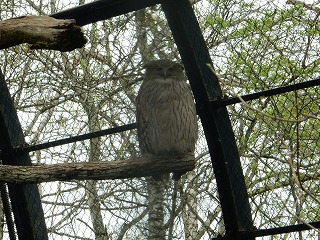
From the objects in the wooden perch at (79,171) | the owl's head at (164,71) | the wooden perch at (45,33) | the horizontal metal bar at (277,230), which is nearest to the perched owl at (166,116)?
the owl's head at (164,71)

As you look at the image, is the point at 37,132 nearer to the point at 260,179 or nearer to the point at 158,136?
the point at 260,179

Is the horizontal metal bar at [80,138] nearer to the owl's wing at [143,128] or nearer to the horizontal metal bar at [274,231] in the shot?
the owl's wing at [143,128]

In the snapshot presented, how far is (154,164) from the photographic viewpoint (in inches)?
162

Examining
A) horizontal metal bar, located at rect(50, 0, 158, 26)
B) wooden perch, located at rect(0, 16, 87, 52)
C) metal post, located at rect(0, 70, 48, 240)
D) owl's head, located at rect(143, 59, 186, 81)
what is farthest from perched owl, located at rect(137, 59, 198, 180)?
wooden perch, located at rect(0, 16, 87, 52)

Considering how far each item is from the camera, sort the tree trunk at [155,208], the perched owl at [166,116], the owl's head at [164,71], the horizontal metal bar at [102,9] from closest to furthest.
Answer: the horizontal metal bar at [102,9] → the tree trunk at [155,208] → the perched owl at [166,116] → the owl's head at [164,71]

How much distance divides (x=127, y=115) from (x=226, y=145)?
2438 mm

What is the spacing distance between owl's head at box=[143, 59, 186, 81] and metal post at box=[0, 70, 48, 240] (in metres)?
1.09

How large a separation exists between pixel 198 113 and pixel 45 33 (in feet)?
3.88

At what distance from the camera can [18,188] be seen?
455cm

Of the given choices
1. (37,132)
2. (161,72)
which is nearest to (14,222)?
(161,72)

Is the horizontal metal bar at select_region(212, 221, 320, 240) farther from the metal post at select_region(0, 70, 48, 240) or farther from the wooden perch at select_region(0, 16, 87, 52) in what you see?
the wooden perch at select_region(0, 16, 87, 52)

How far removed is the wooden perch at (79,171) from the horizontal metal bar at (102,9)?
829 mm

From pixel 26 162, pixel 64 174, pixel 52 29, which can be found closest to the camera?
pixel 52 29

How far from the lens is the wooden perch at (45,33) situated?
322 centimetres
